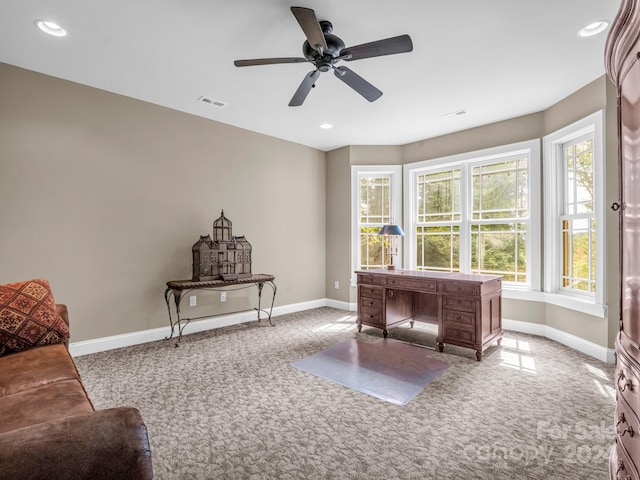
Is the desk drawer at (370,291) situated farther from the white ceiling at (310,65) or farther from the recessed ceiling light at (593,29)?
the recessed ceiling light at (593,29)

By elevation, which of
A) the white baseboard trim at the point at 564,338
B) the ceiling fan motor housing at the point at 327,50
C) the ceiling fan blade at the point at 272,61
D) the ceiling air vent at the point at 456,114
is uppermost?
the ceiling air vent at the point at 456,114

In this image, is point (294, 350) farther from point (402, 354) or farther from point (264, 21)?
point (264, 21)

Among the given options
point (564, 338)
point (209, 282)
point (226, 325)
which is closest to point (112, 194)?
point (209, 282)

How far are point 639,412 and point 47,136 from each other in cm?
437

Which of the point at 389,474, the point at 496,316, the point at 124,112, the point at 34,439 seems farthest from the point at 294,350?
the point at 124,112

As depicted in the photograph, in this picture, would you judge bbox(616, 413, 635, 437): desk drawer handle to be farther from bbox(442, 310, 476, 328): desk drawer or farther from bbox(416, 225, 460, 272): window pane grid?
bbox(416, 225, 460, 272): window pane grid

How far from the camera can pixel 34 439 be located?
80 centimetres

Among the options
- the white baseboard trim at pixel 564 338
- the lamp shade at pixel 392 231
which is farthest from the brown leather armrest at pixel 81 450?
the white baseboard trim at pixel 564 338

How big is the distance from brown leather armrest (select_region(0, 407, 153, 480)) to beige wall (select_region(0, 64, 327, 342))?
299 cm

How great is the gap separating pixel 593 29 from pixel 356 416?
3196 mm

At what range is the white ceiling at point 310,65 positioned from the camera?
226 centimetres

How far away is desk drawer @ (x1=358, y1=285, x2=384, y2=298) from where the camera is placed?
400 centimetres

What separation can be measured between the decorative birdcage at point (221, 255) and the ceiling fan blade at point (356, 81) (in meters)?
2.28

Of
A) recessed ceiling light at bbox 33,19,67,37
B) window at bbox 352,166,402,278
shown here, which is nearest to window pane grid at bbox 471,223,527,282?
window at bbox 352,166,402,278
